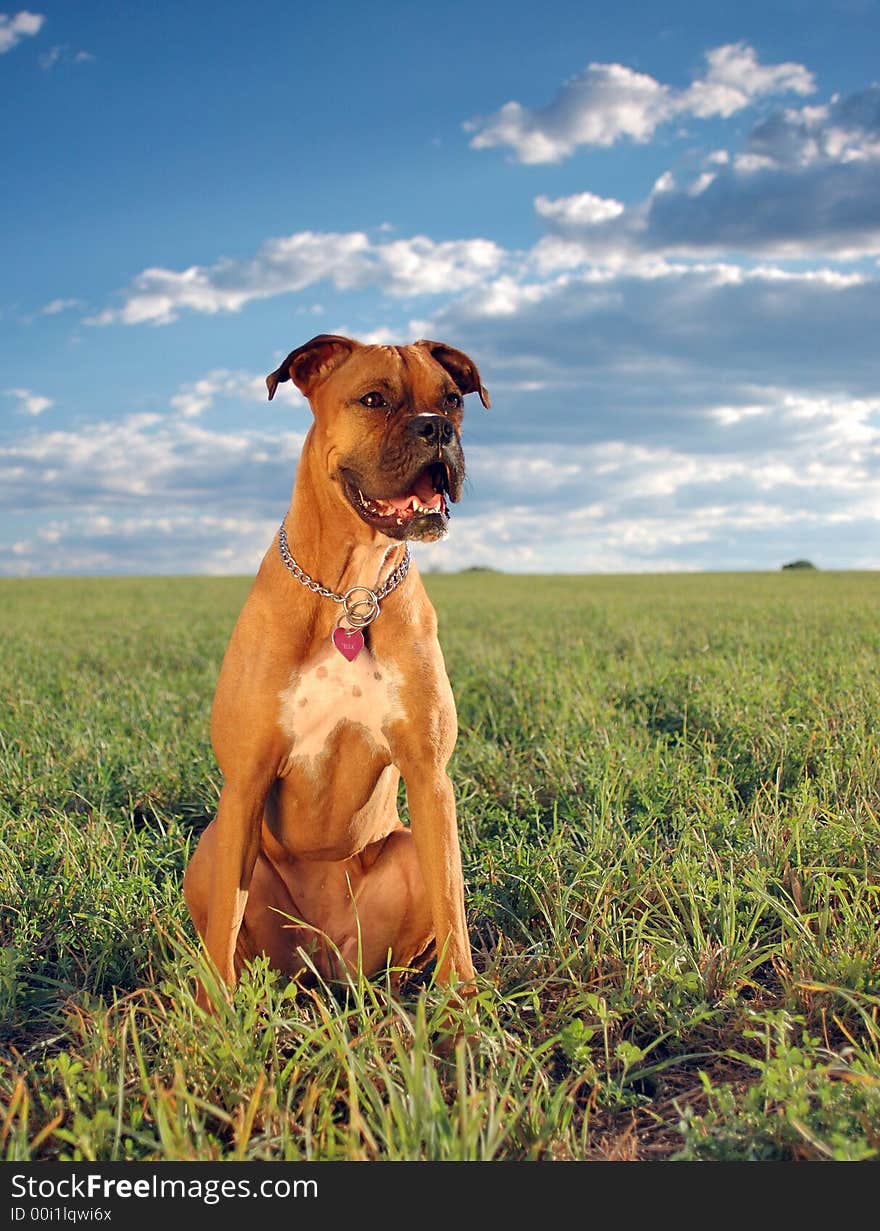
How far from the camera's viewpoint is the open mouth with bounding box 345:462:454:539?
326 centimetres

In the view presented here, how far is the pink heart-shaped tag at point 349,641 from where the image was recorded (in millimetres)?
3252

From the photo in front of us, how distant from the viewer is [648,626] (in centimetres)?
1337

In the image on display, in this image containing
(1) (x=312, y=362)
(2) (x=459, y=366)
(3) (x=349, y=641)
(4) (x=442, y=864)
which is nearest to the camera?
(4) (x=442, y=864)

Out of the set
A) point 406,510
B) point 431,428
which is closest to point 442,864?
point 406,510

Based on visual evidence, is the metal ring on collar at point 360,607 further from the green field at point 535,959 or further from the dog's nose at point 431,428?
the green field at point 535,959

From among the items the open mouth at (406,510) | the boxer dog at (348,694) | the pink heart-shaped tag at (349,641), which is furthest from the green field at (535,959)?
the open mouth at (406,510)

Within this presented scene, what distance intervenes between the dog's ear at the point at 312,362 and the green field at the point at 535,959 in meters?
2.02

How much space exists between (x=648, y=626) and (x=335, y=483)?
1062cm

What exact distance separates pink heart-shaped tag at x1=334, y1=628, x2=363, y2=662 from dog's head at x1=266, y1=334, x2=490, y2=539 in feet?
1.20

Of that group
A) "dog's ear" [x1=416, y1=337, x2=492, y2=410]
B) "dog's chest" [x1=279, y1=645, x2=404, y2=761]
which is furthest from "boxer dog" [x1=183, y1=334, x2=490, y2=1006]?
"dog's ear" [x1=416, y1=337, x2=492, y2=410]

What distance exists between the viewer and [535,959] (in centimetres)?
333

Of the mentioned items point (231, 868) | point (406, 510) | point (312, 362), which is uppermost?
point (312, 362)

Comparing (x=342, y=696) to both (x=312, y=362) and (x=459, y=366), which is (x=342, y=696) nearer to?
(x=312, y=362)

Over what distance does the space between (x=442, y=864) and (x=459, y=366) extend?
192cm
